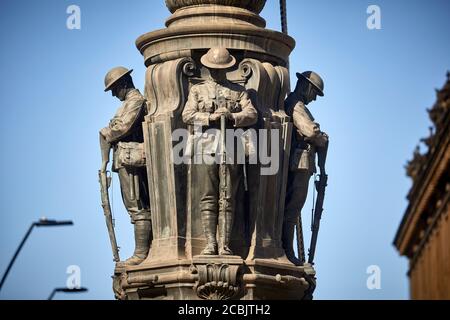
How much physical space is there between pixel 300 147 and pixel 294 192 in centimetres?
98

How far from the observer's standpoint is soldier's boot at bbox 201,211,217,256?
54500mm

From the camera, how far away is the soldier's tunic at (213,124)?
5462 cm

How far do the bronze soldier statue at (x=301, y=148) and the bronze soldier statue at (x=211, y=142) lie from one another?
1665 mm

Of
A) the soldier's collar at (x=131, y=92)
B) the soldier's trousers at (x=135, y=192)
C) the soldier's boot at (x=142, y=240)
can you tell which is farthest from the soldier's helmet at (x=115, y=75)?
the soldier's boot at (x=142, y=240)

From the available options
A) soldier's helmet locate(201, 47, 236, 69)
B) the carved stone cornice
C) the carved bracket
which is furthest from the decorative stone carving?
the carved stone cornice

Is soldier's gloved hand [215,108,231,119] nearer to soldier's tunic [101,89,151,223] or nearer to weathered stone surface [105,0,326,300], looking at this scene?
weathered stone surface [105,0,326,300]

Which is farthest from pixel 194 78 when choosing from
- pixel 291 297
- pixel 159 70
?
pixel 291 297

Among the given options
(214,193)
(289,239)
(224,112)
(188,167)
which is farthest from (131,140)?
(289,239)
